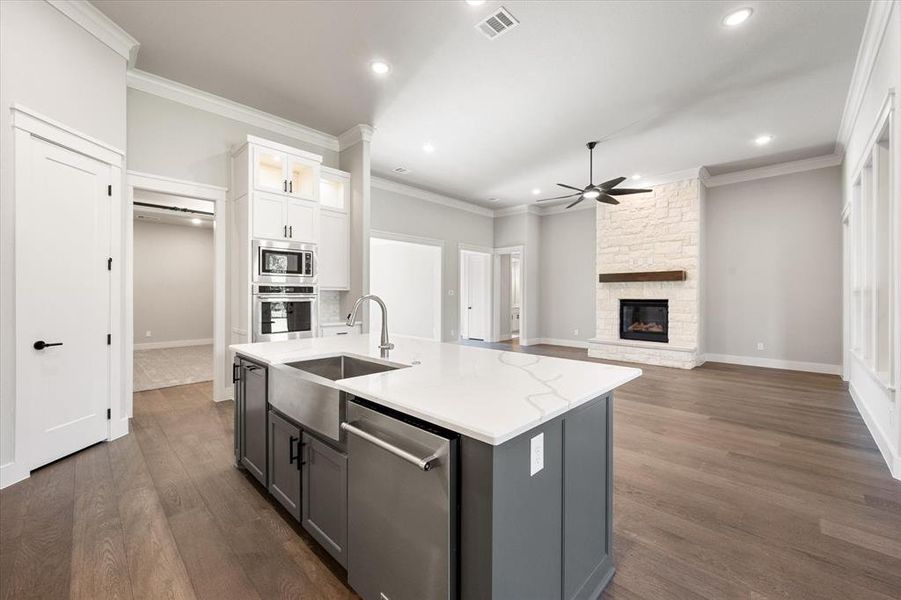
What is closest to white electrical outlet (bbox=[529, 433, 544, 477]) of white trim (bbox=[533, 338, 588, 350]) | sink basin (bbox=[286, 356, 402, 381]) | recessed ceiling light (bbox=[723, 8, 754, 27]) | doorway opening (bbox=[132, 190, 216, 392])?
sink basin (bbox=[286, 356, 402, 381])

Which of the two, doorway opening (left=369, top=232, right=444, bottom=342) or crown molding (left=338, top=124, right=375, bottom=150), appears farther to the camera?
doorway opening (left=369, top=232, right=444, bottom=342)

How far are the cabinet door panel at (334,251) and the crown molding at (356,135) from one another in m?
0.95

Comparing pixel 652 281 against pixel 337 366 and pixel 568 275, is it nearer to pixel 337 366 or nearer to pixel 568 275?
pixel 568 275

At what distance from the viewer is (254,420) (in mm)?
2420

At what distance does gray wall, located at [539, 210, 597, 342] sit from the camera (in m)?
8.46

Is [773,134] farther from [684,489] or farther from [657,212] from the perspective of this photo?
[684,489]

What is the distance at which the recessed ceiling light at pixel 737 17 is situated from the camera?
9.25 ft

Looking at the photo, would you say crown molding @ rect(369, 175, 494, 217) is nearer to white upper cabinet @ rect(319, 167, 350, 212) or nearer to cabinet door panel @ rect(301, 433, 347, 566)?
white upper cabinet @ rect(319, 167, 350, 212)

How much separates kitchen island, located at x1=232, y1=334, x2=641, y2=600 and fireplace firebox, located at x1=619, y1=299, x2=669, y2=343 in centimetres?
589

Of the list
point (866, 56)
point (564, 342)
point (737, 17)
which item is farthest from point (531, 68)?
point (564, 342)

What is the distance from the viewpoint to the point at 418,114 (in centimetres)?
454

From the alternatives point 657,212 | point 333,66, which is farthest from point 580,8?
point 657,212

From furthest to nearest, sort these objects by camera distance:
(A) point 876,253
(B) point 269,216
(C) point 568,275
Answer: (C) point 568,275, (B) point 269,216, (A) point 876,253

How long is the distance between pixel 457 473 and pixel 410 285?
26.4 feet
